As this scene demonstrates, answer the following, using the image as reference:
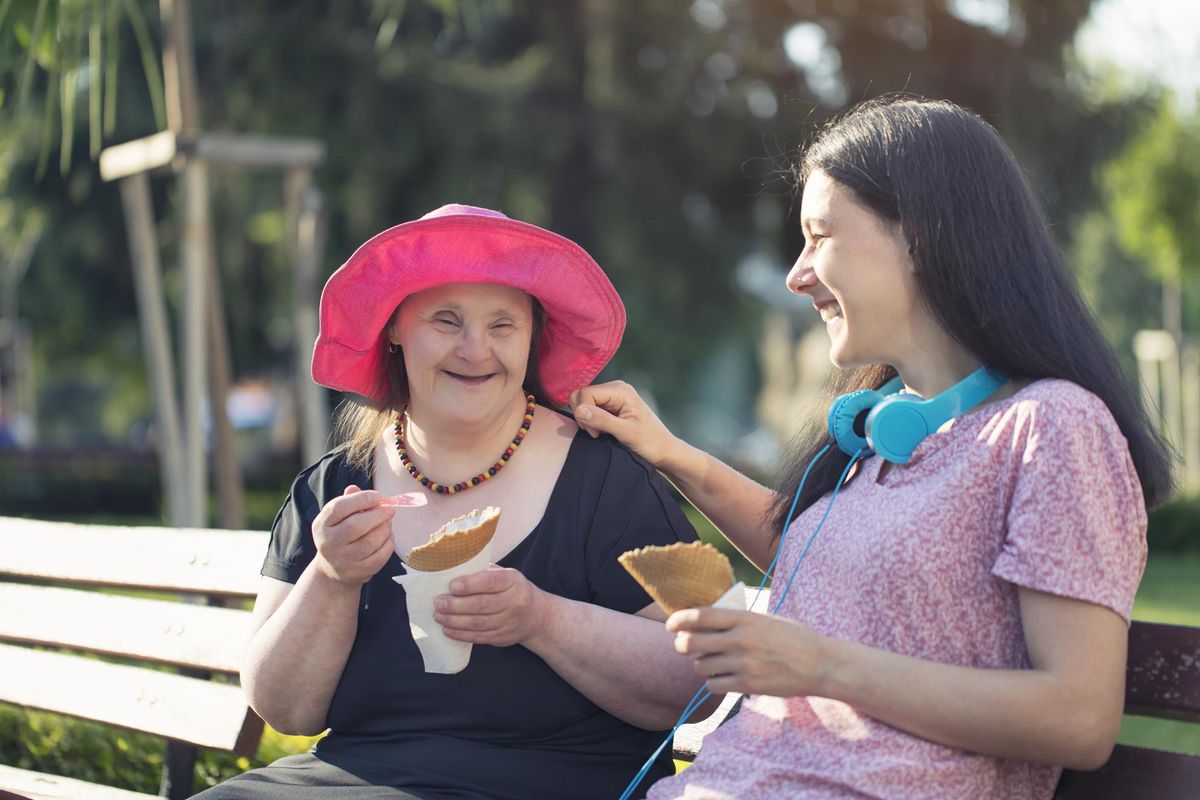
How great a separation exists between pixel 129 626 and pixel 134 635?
4 centimetres

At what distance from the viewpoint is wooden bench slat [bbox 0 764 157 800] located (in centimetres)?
332

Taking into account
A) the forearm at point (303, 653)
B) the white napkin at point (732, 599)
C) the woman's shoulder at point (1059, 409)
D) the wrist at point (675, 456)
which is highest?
the woman's shoulder at point (1059, 409)

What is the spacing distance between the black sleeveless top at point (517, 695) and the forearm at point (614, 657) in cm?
8

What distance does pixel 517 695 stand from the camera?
8.59 ft

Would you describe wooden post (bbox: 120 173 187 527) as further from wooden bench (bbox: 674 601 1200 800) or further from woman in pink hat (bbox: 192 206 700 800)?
wooden bench (bbox: 674 601 1200 800)

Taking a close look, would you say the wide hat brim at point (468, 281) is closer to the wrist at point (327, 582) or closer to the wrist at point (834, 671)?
the wrist at point (327, 582)

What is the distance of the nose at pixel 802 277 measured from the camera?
7.67 ft

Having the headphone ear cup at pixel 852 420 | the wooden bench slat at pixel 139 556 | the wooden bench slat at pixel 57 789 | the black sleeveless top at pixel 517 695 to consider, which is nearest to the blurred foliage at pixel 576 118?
the wooden bench slat at pixel 139 556

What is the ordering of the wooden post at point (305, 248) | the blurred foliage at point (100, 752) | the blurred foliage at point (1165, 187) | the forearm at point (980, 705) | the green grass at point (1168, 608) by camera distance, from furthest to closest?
the blurred foliage at point (1165, 187) < the wooden post at point (305, 248) < the green grass at point (1168, 608) < the blurred foliage at point (100, 752) < the forearm at point (980, 705)

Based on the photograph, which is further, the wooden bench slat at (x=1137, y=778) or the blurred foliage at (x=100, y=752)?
the blurred foliage at (x=100, y=752)

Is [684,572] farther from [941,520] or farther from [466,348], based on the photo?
[466,348]

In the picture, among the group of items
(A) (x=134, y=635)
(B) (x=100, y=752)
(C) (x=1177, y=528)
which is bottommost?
(C) (x=1177, y=528)

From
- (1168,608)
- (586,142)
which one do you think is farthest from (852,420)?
(586,142)

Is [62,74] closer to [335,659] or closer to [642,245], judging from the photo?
[335,659]
